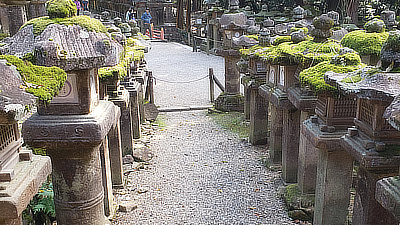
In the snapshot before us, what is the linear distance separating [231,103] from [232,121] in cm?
106

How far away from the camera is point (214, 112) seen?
41.1 ft

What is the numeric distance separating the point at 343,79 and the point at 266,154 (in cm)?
528

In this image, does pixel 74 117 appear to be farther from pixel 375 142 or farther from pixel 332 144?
pixel 375 142

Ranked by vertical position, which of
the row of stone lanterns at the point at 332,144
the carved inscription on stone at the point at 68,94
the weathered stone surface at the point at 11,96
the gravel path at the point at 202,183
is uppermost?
the weathered stone surface at the point at 11,96

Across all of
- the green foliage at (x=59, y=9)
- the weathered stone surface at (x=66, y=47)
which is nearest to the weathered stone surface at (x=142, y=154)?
the weathered stone surface at (x=66, y=47)

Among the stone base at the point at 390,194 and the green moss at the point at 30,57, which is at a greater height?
the green moss at the point at 30,57

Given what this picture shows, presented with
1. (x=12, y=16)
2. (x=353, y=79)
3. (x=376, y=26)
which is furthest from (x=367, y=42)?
(x=12, y=16)

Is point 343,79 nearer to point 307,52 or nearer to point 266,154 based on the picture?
point 307,52

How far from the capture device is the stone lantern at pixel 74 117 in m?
4.14

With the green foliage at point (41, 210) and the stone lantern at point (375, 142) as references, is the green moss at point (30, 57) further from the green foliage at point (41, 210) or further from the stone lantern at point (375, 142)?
the stone lantern at point (375, 142)

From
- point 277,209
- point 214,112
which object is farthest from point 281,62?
point 214,112

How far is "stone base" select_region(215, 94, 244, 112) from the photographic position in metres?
12.4

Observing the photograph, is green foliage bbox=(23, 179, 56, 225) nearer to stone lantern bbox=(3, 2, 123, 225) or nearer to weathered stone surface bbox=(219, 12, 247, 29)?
stone lantern bbox=(3, 2, 123, 225)

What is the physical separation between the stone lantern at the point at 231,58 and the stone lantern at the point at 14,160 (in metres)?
8.84
